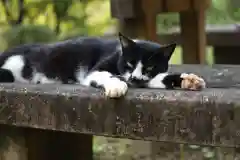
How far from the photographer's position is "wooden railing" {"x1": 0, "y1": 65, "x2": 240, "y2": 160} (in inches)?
36.8

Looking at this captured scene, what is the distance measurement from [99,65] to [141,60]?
15 cm

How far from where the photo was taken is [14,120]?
1.20m

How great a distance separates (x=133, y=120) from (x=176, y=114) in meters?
0.10

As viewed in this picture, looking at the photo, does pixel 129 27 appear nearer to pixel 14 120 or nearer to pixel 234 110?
pixel 14 120

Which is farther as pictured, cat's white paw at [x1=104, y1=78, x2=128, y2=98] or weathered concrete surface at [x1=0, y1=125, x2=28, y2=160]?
weathered concrete surface at [x1=0, y1=125, x2=28, y2=160]

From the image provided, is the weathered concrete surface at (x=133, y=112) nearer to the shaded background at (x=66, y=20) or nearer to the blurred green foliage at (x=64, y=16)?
the shaded background at (x=66, y=20)

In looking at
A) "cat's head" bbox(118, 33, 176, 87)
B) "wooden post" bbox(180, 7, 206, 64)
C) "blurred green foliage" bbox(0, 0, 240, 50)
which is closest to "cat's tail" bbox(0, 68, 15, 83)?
"cat's head" bbox(118, 33, 176, 87)

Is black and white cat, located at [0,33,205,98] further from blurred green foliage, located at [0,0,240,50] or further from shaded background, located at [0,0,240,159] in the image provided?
blurred green foliage, located at [0,0,240,50]

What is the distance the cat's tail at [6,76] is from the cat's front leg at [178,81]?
1.51 feet

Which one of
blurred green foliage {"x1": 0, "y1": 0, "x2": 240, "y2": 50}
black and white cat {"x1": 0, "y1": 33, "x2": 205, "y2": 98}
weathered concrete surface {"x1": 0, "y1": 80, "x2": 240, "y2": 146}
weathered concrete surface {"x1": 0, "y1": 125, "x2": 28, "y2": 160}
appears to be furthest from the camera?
blurred green foliage {"x1": 0, "y1": 0, "x2": 240, "y2": 50}

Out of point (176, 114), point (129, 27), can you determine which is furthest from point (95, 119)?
point (129, 27)

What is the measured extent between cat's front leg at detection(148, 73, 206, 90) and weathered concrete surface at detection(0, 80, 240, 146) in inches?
1.9

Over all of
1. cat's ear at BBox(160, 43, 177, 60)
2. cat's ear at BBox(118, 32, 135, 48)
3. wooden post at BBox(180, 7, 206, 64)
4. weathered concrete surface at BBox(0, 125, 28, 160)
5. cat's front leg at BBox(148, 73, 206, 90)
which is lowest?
weathered concrete surface at BBox(0, 125, 28, 160)

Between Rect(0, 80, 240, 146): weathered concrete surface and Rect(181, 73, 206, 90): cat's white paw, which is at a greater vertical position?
Rect(181, 73, 206, 90): cat's white paw
